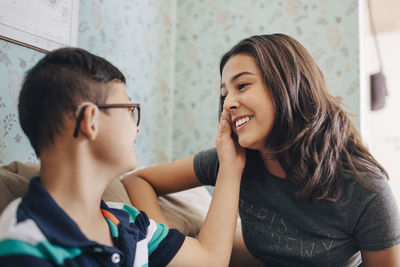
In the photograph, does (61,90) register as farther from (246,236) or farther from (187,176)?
(246,236)

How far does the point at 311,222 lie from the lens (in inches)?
39.6

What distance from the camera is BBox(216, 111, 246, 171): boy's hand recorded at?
1.07 metres

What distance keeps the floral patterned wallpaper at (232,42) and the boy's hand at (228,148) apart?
0.93m

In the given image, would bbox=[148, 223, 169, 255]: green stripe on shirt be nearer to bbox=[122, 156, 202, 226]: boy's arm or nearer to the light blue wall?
bbox=[122, 156, 202, 226]: boy's arm

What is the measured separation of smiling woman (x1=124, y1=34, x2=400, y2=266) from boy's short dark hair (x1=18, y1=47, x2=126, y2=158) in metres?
0.49

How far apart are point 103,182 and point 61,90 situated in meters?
0.22

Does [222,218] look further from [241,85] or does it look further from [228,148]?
[241,85]

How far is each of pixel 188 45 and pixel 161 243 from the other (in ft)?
5.24

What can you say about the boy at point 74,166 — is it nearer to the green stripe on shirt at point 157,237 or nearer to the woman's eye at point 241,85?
the green stripe on shirt at point 157,237

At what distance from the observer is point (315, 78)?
41.0 inches

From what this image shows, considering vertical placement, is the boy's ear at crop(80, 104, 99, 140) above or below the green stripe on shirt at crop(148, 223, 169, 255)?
above

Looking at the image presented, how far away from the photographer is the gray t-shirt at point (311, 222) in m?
0.90

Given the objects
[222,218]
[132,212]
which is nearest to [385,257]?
[222,218]

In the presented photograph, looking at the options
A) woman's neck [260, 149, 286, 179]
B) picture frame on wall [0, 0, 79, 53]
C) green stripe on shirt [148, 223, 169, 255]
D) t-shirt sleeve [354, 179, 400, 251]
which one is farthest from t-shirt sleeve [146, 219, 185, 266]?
picture frame on wall [0, 0, 79, 53]
